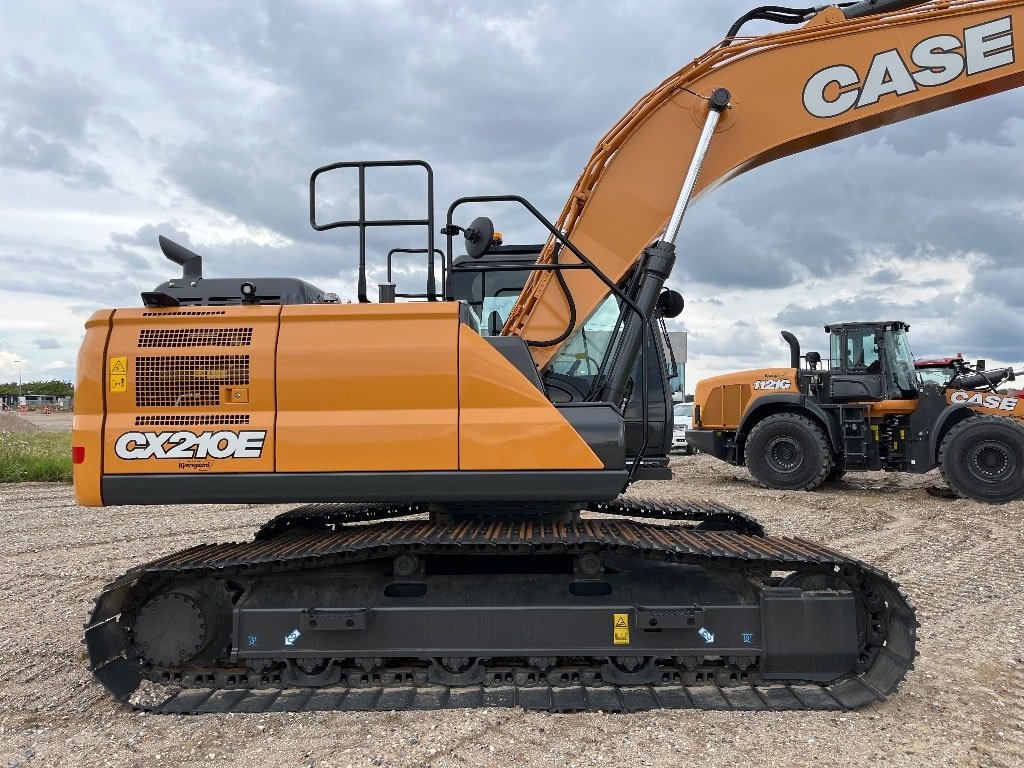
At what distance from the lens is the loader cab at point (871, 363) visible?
12398 mm

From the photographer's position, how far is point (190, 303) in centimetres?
454

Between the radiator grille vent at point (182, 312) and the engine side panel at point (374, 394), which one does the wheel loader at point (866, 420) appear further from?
the radiator grille vent at point (182, 312)

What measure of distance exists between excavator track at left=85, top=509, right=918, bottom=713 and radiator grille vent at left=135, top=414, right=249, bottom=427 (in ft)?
2.54

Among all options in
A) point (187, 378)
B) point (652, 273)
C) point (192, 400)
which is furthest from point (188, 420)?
point (652, 273)

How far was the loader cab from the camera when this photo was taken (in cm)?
1240

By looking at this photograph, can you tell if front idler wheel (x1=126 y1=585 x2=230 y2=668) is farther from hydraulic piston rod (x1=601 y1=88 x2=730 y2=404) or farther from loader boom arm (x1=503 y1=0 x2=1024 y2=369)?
hydraulic piston rod (x1=601 y1=88 x2=730 y2=404)

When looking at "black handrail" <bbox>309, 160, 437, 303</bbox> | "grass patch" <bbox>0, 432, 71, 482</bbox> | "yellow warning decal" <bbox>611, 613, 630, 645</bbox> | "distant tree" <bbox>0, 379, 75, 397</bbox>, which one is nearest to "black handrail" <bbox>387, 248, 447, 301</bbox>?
"black handrail" <bbox>309, 160, 437, 303</bbox>

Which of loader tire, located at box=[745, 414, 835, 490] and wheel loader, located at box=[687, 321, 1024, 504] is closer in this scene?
wheel loader, located at box=[687, 321, 1024, 504]

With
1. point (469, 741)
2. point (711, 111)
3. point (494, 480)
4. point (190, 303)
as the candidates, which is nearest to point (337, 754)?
point (469, 741)

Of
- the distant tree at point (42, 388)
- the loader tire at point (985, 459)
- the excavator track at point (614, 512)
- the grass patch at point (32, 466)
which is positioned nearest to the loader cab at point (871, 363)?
the loader tire at point (985, 459)

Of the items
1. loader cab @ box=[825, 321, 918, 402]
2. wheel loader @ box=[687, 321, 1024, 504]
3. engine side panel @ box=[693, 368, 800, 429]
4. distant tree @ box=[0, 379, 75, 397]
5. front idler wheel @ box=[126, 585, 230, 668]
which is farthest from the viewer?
distant tree @ box=[0, 379, 75, 397]

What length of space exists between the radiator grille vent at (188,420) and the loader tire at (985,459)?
1078 cm

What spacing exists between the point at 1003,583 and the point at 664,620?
14.6ft

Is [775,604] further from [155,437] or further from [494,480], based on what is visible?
[155,437]
